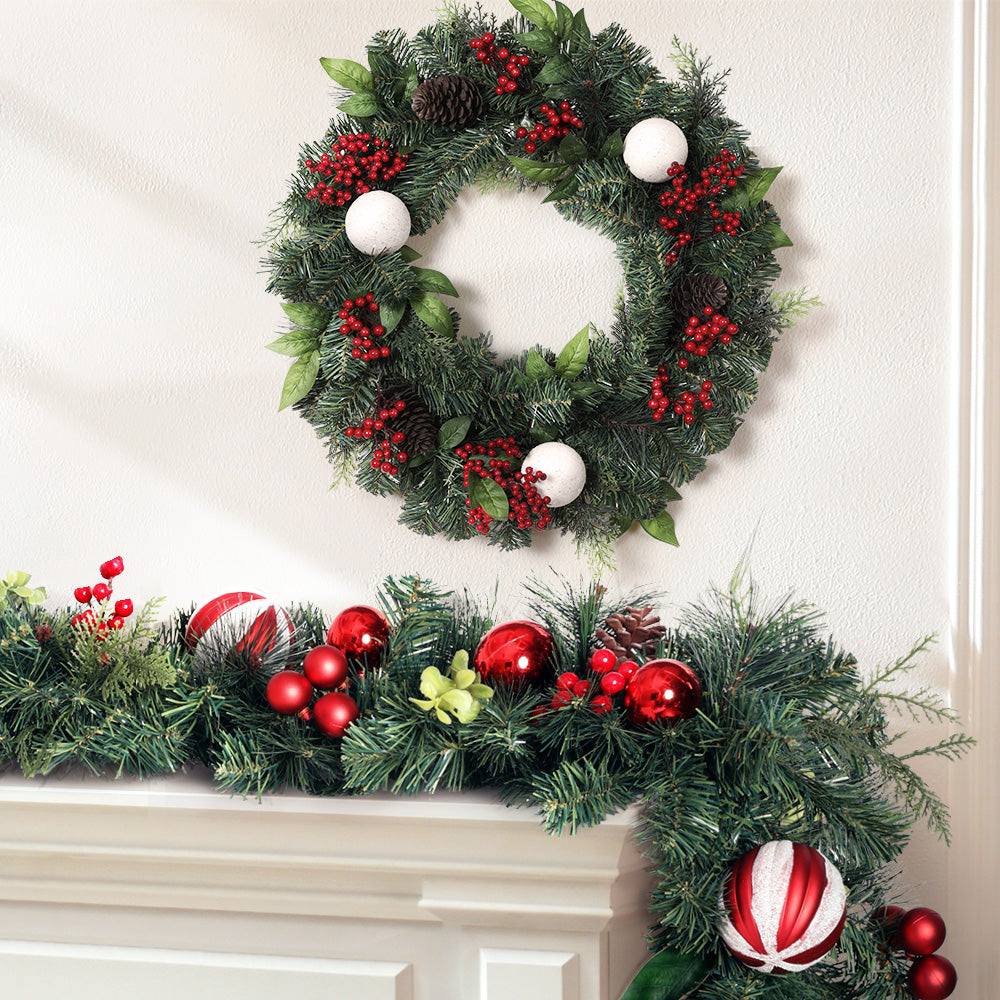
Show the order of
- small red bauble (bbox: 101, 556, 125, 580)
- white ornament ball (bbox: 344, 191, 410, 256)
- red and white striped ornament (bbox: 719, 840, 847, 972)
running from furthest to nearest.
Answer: white ornament ball (bbox: 344, 191, 410, 256)
small red bauble (bbox: 101, 556, 125, 580)
red and white striped ornament (bbox: 719, 840, 847, 972)

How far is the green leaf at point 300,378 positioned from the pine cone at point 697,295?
450 millimetres

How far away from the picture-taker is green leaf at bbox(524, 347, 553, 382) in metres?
1.01

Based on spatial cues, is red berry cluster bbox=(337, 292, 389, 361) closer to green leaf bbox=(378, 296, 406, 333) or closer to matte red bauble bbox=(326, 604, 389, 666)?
green leaf bbox=(378, 296, 406, 333)

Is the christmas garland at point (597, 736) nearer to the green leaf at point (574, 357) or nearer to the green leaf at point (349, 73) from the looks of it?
the green leaf at point (574, 357)

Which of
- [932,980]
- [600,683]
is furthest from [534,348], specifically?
[932,980]

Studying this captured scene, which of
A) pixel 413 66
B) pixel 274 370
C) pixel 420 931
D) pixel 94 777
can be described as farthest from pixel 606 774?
pixel 413 66

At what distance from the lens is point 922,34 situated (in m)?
1.01

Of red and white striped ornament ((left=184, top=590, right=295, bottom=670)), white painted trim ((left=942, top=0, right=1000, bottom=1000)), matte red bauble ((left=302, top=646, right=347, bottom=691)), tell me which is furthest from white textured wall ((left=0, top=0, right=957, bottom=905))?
matte red bauble ((left=302, top=646, right=347, bottom=691))

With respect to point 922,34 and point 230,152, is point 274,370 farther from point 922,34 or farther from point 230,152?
point 922,34

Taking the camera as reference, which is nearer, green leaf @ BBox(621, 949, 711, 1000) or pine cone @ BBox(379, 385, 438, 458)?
green leaf @ BBox(621, 949, 711, 1000)

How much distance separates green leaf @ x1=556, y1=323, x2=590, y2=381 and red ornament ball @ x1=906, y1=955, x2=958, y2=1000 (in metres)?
0.72

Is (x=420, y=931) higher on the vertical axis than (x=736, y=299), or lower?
lower

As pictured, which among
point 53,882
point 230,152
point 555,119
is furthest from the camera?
point 230,152

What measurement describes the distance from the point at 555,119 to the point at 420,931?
885mm
